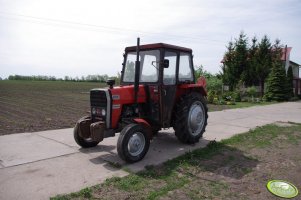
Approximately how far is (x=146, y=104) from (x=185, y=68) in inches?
54.1

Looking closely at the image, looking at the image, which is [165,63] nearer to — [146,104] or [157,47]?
[157,47]

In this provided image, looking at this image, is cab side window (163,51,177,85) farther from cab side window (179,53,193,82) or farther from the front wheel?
the front wheel

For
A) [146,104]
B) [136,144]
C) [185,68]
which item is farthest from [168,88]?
[136,144]

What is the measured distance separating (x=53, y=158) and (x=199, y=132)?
3367 mm

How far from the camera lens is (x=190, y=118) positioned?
6293 millimetres

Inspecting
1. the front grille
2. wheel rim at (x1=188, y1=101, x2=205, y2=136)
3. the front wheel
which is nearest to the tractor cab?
wheel rim at (x1=188, y1=101, x2=205, y2=136)

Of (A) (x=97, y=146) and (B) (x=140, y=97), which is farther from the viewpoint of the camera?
(A) (x=97, y=146)

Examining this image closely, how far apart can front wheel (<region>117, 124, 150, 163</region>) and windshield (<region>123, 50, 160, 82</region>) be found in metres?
1.26

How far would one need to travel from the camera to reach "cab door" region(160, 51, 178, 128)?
5.80 meters

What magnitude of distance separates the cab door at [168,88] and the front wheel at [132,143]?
860 mm

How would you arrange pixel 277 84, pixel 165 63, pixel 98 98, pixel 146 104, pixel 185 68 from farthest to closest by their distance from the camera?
pixel 277 84, pixel 185 68, pixel 146 104, pixel 165 63, pixel 98 98

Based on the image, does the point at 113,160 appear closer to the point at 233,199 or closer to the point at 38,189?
the point at 38,189

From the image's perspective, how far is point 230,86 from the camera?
25.9m

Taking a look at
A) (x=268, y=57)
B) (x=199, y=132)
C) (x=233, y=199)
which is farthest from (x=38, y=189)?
(x=268, y=57)
